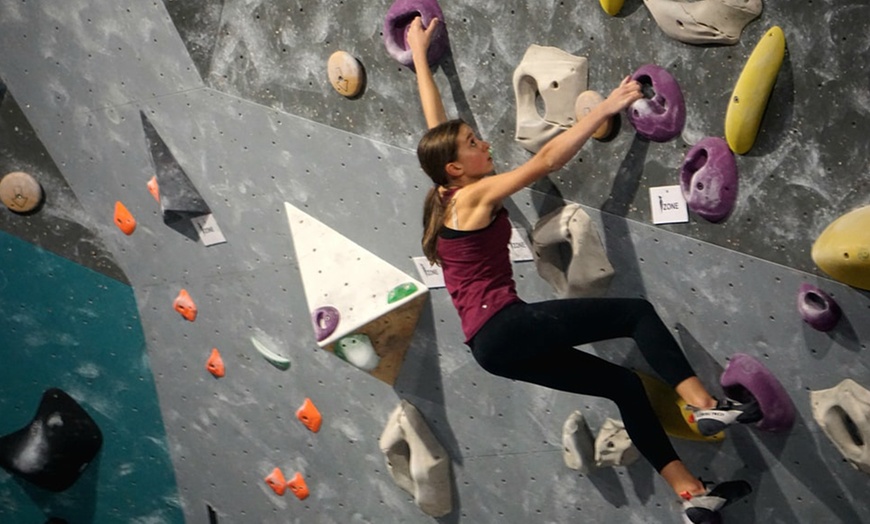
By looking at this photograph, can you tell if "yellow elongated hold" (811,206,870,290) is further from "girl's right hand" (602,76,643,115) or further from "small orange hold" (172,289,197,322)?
"small orange hold" (172,289,197,322)

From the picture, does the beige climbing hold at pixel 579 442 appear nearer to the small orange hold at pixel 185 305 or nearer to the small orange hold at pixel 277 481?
the small orange hold at pixel 277 481

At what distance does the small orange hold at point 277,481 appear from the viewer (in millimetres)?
3916

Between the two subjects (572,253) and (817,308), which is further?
(572,253)

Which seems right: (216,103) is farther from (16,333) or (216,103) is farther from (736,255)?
(736,255)

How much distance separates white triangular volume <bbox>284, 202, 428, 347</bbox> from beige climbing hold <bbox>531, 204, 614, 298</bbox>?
43 cm

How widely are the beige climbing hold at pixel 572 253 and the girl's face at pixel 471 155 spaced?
10.5 inches

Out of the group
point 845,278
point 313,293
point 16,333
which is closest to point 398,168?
point 313,293

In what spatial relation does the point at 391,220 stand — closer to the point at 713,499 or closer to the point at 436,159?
the point at 436,159

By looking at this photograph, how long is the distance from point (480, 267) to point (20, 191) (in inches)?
68.3

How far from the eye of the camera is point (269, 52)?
3477 mm

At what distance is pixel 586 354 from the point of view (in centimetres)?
302

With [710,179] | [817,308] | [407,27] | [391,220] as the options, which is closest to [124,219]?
[391,220]

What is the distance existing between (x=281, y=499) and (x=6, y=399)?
1034 millimetres

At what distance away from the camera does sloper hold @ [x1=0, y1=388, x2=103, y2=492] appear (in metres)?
4.07
